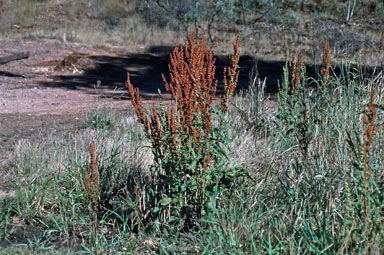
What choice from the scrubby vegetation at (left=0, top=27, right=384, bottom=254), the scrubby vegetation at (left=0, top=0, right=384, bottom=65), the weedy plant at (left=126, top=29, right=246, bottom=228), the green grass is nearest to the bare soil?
the green grass

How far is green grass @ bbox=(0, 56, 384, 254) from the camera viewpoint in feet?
9.29

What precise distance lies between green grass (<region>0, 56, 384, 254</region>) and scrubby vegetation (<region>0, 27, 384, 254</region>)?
11 millimetres

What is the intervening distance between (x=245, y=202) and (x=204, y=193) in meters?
0.32

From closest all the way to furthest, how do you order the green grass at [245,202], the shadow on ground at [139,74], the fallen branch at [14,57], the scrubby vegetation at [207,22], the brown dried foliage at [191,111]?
1. the green grass at [245,202]
2. the brown dried foliage at [191,111]
3. the shadow on ground at [139,74]
4. the fallen branch at [14,57]
5. the scrubby vegetation at [207,22]

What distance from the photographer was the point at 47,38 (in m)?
14.9

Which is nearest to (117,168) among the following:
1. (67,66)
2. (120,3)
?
(67,66)

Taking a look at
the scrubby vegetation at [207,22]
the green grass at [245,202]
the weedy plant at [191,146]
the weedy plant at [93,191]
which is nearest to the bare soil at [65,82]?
the green grass at [245,202]

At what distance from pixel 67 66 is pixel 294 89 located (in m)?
7.91

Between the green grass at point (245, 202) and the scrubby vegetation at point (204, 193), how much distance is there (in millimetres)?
11

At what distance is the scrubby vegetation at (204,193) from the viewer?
9.48ft

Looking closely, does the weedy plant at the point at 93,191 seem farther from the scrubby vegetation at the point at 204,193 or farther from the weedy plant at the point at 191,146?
the weedy plant at the point at 191,146

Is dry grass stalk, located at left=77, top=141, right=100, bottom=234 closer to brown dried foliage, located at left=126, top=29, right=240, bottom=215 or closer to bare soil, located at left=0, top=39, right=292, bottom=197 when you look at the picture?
brown dried foliage, located at left=126, top=29, right=240, bottom=215

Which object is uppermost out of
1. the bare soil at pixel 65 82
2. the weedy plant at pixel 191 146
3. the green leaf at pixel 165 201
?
the weedy plant at pixel 191 146

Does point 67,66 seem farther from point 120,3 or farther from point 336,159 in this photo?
point 120,3
